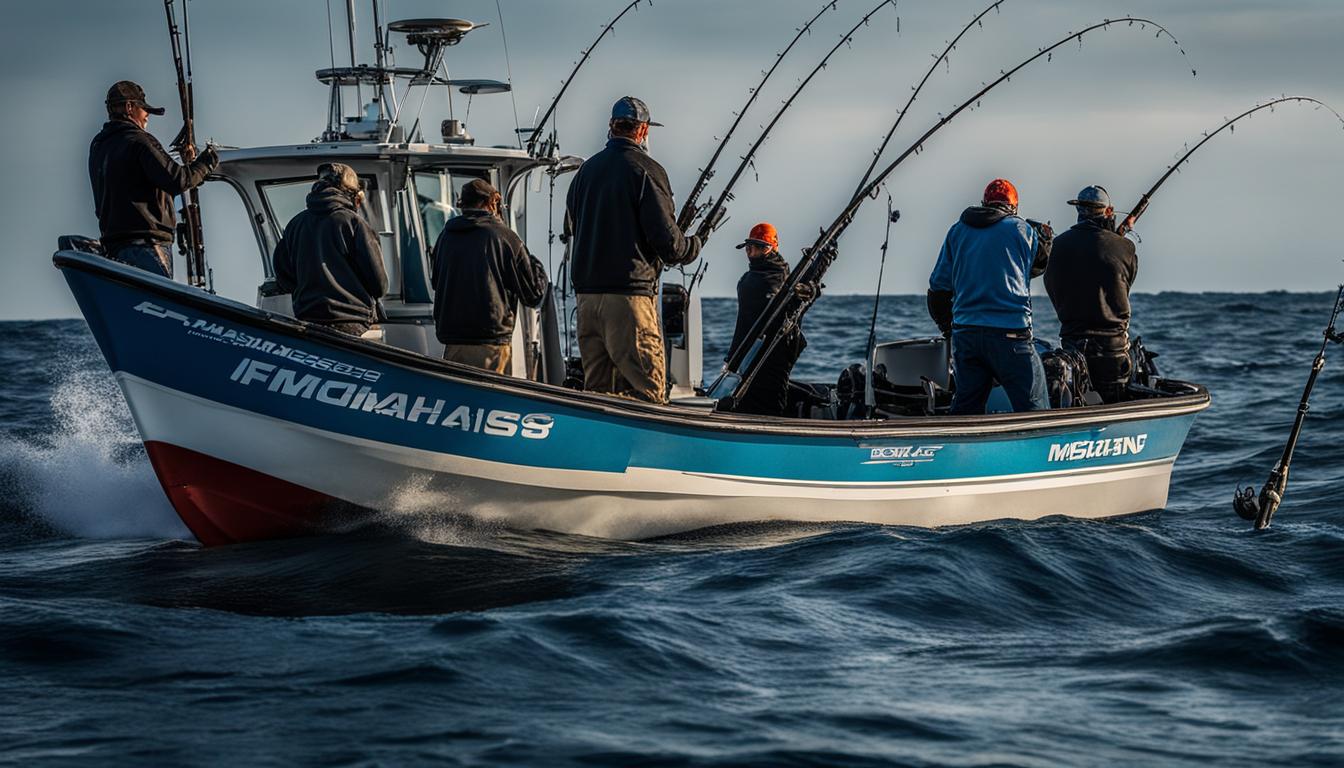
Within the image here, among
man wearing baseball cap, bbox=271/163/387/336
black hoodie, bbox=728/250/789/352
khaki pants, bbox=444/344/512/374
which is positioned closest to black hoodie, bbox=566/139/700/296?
khaki pants, bbox=444/344/512/374

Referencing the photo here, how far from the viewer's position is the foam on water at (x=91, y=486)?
9406 millimetres

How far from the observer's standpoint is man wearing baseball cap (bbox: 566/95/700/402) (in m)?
8.13

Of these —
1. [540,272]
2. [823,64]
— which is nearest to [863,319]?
[823,64]

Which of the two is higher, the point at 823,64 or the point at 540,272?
the point at 823,64

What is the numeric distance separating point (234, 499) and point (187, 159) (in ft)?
6.73

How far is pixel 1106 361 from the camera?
1043 cm

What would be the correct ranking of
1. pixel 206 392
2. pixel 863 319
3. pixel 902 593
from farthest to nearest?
1. pixel 863 319
2. pixel 206 392
3. pixel 902 593

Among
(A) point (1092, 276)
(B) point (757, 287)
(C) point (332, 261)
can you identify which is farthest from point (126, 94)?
(A) point (1092, 276)

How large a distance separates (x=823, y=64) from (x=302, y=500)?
5029mm

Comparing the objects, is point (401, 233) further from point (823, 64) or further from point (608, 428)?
point (823, 64)

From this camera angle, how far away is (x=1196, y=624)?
6.84 metres

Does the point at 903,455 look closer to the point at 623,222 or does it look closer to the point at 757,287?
the point at 757,287

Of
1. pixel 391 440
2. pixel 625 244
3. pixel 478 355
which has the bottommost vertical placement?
pixel 391 440

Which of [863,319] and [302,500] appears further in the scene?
[863,319]
